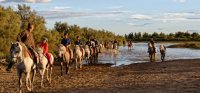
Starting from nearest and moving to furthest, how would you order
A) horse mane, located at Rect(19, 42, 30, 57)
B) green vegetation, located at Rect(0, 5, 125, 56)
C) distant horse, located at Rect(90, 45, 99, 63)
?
horse mane, located at Rect(19, 42, 30, 57) < green vegetation, located at Rect(0, 5, 125, 56) < distant horse, located at Rect(90, 45, 99, 63)

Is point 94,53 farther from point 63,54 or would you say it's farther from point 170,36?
point 170,36

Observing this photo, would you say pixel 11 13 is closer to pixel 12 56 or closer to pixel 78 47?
pixel 78 47

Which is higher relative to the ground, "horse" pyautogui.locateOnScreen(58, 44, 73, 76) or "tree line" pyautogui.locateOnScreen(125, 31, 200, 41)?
"horse" pyautogui.locateOnScreen(58, 44, 73, 76)

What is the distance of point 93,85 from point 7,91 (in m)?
3.74

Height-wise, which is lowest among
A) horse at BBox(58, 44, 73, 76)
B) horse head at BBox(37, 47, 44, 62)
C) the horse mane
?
horse at BBox(58, 44, 73, 76)

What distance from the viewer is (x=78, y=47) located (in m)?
30.1

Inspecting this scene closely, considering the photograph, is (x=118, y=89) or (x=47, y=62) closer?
(x=118, y=89)

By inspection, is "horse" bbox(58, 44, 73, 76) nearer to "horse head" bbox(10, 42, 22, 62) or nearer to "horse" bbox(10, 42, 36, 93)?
"horse" bbox(10, 42, 36, 93)

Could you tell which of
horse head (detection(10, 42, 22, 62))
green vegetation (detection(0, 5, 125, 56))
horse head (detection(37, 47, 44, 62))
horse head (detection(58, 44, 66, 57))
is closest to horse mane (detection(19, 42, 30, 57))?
horse head (detection(10, 42, 22, 62))

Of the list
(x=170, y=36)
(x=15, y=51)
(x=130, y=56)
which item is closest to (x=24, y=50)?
(x=15, y=51)

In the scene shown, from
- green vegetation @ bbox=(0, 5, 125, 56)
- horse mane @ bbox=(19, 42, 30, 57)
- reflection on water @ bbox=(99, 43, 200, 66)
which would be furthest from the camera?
reflection on water @ bbox=(99, 43, 200, 66)

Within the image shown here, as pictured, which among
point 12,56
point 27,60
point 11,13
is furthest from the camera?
point 11,13

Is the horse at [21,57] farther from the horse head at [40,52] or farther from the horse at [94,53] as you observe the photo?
the horse at [94,53]

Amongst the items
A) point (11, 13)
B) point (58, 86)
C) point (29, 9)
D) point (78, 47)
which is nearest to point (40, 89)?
point (58, 86)
